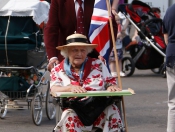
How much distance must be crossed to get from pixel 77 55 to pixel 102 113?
0.61 metres

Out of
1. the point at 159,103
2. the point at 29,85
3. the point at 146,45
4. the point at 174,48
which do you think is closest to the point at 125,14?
the point at 146,45

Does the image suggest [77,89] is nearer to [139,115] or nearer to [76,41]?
[76,41]

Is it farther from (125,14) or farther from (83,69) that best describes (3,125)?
(125,14)

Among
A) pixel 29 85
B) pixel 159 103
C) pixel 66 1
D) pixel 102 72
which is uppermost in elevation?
pixel 66 1

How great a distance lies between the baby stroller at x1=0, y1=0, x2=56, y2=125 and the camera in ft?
29.8

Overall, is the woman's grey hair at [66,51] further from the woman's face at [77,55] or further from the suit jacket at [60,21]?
the suit jacket at [60,21]

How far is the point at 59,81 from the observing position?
607 cm

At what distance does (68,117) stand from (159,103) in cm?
559

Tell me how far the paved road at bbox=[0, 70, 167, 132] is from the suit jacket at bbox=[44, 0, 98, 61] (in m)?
2.25

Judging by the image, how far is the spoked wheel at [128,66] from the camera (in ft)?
50.1

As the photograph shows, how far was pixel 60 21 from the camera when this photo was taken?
6680mm

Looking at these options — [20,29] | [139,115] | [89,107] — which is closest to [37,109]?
[20,29]

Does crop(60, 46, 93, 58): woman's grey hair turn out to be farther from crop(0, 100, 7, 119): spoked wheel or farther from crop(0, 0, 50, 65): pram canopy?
crop(0, 100, 7, 119): spoked wheel

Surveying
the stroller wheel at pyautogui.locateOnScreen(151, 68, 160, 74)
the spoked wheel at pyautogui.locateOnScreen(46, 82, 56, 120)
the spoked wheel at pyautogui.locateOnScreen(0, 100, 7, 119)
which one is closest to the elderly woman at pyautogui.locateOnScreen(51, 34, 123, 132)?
the spoked wheel at pyautogui.locateOnScreen(46, 82, 56, 120)
